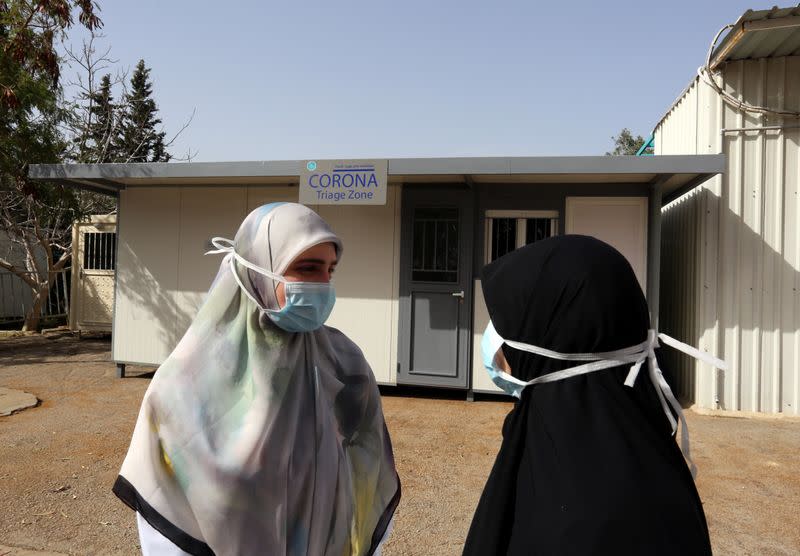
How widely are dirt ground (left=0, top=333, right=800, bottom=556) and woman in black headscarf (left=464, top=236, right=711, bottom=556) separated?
94.8 inches

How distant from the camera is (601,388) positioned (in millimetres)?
1405

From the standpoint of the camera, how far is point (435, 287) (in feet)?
25.2

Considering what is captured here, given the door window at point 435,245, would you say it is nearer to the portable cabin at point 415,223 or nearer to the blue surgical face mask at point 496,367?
the portable cabin at point 415,223

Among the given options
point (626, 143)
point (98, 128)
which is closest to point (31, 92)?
point (98, 128)

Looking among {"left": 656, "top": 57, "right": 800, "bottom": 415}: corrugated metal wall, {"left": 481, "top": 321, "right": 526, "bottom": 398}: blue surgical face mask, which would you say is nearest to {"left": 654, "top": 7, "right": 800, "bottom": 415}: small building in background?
{"left": 656, "top": 57, "right": 800, "bottom": 415}: corrugated metal wall

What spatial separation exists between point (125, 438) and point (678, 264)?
714cm

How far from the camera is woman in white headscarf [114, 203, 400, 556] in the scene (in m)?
1.57

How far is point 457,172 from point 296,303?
535cm

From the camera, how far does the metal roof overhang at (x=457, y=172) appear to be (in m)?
6.52

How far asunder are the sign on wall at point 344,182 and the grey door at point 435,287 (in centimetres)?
80

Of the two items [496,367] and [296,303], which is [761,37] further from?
[296,303]

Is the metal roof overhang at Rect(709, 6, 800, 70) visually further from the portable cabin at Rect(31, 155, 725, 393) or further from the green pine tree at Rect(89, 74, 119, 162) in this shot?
the green pine tree at Rect(89, 74, 119, 162)

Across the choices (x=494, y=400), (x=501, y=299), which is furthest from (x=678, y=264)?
(x=501, y=299)

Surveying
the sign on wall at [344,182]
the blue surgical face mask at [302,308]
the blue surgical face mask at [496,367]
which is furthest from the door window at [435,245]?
the blue surgical face mask at [496,367]
